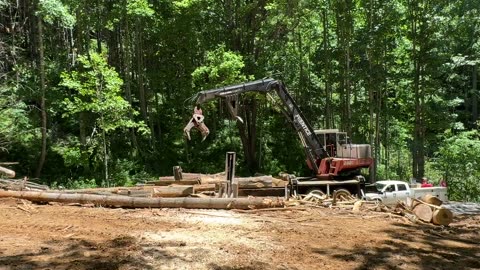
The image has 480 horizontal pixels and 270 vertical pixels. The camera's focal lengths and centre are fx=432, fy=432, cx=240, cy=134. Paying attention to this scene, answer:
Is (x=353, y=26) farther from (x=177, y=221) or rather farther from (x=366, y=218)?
(x=177, y=221)

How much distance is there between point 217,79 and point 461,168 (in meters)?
14.1

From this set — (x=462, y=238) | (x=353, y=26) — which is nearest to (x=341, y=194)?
(x=462, y=238)

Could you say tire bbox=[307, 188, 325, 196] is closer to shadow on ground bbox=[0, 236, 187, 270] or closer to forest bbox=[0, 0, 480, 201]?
forest bbox=[0, 0, 480, 201]

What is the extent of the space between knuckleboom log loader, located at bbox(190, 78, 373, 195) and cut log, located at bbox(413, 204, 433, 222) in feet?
14.0

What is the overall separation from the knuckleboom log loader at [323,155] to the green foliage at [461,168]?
31.9 feet

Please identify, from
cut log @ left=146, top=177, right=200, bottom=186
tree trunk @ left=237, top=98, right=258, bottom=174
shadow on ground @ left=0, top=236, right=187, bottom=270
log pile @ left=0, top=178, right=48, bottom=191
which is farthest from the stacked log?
tree trunk @ left=237, top=98, right=258, bottom=174

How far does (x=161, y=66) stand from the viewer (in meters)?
30.6

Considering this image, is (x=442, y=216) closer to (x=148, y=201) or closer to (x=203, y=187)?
(x=148, y=201)

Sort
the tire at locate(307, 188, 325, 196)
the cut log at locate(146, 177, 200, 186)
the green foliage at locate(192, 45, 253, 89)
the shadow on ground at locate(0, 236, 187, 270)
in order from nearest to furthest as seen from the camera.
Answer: the shadow on ground at locate(0, 236, 187, 270) < the tire at locate(307, 188, 325, 196) < the cut log at locate(146, 177, 200, 186) < the green foliage at locate(192, 45, 253, 89)

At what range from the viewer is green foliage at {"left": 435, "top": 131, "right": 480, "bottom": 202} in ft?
75.9

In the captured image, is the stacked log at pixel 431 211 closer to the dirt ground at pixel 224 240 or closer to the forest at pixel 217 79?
the dirt ground at pixel 224 240

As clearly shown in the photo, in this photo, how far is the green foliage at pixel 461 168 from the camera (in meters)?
23.1

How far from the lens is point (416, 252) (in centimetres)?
761

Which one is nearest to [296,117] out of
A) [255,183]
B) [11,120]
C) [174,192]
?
[255,183]
